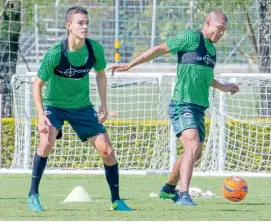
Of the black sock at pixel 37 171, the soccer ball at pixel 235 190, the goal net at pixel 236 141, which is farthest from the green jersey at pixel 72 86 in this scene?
the goal net at pixel 236 141

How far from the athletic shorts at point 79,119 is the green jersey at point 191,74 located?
1.23m

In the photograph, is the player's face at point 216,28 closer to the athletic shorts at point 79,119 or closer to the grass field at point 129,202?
the athletic shorts at point 79,119

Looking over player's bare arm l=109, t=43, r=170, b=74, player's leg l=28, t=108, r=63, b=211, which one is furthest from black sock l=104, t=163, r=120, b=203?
player's bare arm l=109, t=43, r=170, b=74

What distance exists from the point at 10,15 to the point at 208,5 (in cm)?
391

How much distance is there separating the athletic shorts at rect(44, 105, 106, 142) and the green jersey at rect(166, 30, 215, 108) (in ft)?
4.04

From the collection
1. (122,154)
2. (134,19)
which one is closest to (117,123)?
(122,154)

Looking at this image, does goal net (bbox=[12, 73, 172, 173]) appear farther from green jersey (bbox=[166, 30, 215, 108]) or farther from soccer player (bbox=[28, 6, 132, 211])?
soccer player (bbox=[28, 6, 132, 211])

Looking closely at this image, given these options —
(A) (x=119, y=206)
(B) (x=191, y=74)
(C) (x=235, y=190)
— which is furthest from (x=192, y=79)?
(A) (x=119, y=206)

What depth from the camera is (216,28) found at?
1021cm

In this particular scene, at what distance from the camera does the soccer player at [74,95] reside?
9.29 metres

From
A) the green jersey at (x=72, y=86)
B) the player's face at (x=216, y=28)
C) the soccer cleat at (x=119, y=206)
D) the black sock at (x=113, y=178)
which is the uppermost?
the player's face at (x=216, y=28)

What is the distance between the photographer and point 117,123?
16.6 meters

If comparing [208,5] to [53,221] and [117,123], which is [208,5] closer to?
[117,123]

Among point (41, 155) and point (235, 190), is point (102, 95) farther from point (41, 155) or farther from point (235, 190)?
point (235, 190)
